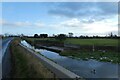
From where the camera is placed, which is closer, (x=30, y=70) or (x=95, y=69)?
(x=30, y=70)

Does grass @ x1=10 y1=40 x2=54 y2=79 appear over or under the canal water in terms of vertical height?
over

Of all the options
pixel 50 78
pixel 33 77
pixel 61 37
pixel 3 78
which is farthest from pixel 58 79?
pixel 61 37

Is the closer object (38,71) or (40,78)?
(40,78)

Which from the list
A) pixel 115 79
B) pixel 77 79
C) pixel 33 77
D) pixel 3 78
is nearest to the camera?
pixel 77 79

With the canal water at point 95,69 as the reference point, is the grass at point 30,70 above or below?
above

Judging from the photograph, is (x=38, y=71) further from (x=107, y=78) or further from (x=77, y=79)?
(x=107, y=78)

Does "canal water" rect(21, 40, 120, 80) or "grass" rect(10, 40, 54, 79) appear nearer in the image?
"grass" rect(10, 40, 54, 79)

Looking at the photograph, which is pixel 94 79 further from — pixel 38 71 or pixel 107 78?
pixel 38 71

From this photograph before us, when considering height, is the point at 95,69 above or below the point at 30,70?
below

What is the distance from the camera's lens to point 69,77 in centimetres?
1593

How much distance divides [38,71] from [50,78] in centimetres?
286

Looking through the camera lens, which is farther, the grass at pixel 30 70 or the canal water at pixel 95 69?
the canal water at pixel 95 69

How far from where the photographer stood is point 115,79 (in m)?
22.9

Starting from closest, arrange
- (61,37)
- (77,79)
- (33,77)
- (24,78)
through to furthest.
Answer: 1. (77,79)
2. (33,77)
3. (24,78)
4. (61,37)
